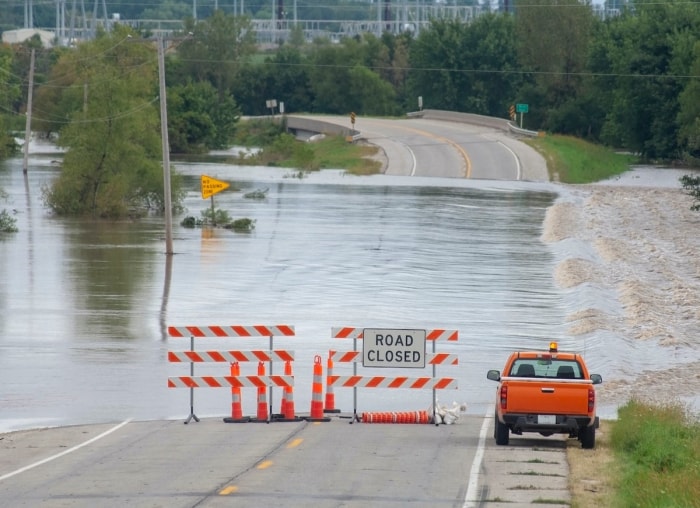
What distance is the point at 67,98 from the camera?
109 meters

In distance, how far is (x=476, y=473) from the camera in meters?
14.6

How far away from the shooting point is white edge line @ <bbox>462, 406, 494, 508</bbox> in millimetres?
12992

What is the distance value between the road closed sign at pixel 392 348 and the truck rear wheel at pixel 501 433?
195cm

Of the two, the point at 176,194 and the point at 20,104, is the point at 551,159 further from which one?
the point at 20,104

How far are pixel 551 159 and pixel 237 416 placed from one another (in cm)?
7124

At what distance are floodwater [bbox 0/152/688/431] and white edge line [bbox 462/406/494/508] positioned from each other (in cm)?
260

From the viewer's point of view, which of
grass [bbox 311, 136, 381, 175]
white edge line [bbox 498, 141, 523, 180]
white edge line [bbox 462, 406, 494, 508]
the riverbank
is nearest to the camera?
white edge line [bbox 462, 406, 494, 508]

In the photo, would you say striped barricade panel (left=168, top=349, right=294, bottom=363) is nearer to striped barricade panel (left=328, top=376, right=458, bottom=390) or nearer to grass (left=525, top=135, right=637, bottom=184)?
striped barricade panel (left=328, top=376, right=458, bottom=390)

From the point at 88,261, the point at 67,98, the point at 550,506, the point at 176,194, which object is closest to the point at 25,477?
the point at 550,506

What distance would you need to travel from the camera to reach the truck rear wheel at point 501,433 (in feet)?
54.4

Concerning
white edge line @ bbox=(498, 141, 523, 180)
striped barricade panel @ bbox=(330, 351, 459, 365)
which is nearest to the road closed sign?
striped barricade panel @ bbox=(330, 351, 459, 365)

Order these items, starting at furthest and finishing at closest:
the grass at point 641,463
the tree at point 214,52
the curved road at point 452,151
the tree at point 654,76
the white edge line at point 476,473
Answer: the tree at point 214,52, the tree at point 654,76, the curved road at point 452,151, the white edge line at point 476,473, the grass at point 641,463

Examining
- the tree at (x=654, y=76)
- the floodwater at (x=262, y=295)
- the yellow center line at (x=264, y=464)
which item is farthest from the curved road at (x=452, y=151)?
the yellow center line at (x=264, y=464)

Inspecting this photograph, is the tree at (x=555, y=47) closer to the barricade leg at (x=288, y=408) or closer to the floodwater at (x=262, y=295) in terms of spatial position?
the floodwater at (x=262, y=295)
